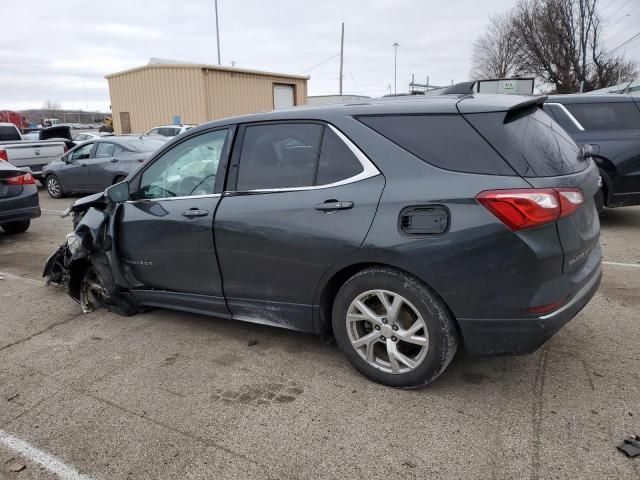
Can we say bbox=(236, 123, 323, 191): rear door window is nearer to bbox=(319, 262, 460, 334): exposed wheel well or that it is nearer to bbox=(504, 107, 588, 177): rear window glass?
bbox=(319, 262, 460, 334): exposed wheel well

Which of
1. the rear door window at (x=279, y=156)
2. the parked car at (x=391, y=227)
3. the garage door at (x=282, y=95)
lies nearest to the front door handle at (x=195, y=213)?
the parked car at (x=391, y=227)

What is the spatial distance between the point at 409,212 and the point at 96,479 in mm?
2051

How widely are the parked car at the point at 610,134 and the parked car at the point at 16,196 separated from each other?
783cm

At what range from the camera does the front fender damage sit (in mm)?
4219

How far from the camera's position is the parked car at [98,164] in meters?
11.2

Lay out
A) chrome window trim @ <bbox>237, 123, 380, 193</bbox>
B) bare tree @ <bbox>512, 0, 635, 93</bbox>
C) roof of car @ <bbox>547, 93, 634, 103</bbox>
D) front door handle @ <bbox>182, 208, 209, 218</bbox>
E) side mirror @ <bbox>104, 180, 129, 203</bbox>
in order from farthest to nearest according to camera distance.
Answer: bare tree @ <bbox>512, 0, 635, 93</bbox> → roof of car @ <bbox>547, 93, 634, 103</bbox> → side mirror @ <bbox>104, 180, 129, 203</bbox> → front door handle @ <bbox>182, 208, 209, 218</bbox> → chrome window trim @ <bbox>237, 123, 380, 193</bbox>

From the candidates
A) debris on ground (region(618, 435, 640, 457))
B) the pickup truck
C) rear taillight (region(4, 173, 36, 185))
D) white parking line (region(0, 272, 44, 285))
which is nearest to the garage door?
the pickup truck

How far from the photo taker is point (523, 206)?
251cm

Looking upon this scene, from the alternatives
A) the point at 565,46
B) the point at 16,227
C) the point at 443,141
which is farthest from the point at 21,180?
the point at 565,46

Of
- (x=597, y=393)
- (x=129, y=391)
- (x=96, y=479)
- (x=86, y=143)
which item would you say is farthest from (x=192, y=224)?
(x=86, y=143)

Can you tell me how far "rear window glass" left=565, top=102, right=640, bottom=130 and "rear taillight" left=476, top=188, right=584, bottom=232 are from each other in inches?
213

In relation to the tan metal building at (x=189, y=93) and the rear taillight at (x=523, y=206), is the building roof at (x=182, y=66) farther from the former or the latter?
the rear taillight at (x=523, y=206)

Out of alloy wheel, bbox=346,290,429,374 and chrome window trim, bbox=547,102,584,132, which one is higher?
chrome window trim, bbox=547,102,584,132

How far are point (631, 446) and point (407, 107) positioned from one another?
2.12m
